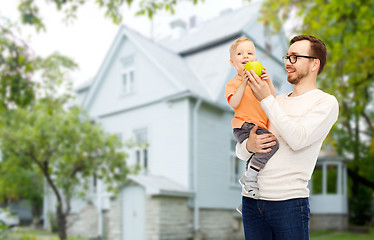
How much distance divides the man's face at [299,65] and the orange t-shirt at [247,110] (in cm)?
10

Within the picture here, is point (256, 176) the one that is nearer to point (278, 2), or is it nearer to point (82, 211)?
point (278, 2)

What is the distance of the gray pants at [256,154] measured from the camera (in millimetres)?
996

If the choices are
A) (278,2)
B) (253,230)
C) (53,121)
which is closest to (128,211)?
(53,121)

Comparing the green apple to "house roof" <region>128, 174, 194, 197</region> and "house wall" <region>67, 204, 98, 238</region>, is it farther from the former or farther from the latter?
"house wall" <region>67, 204, 98, 238</region>

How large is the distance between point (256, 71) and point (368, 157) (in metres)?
29.6

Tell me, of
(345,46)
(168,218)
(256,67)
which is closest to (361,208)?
(168,218)

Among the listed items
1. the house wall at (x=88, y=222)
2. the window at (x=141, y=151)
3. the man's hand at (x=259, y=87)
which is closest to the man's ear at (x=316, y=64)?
the man's hand at (x=259, y=87)

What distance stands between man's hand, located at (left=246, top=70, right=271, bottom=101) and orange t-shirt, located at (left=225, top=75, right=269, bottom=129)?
0.05 metres

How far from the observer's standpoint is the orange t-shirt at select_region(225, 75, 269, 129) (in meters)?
1.01

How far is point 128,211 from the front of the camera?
709 inches

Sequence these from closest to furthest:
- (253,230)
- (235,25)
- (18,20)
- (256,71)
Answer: (256,71) → (253,230) → (18,20) → (235,25)

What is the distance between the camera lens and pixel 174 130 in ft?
65.8

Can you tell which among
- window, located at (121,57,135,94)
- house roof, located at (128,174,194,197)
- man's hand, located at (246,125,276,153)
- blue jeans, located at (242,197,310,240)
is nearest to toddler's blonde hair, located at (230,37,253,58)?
man's hand, located at (246,125,276,153)

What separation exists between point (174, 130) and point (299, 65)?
19074 mm
